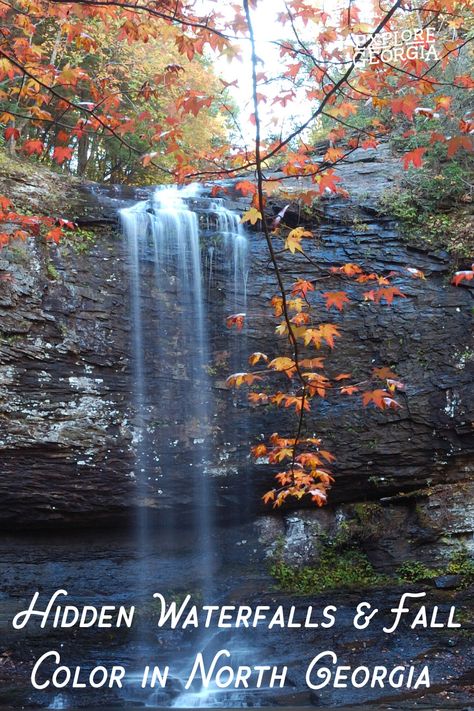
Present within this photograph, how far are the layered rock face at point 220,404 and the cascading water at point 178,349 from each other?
0.04 m

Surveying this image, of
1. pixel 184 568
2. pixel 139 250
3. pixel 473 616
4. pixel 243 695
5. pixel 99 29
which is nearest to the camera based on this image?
pixel 243 695

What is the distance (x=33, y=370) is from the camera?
723 centimetres

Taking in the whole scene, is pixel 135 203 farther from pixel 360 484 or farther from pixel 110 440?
pixel 360 484

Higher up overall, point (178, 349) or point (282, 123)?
point (282, 123)

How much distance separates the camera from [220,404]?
26.1 ft

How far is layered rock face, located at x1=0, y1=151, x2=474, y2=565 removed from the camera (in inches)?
285

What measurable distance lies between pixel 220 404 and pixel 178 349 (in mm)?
938

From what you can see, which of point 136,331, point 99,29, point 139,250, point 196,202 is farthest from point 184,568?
point 99,29

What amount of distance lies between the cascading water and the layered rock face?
0.04 meters

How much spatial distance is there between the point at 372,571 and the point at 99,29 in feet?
36.3
